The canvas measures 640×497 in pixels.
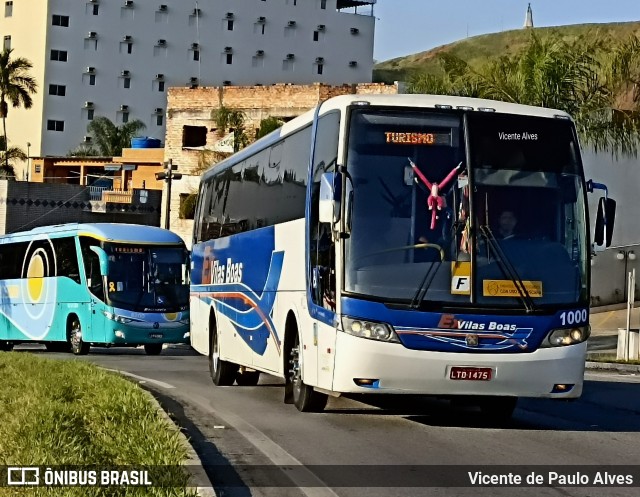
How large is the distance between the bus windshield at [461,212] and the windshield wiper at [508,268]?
1 centimetres

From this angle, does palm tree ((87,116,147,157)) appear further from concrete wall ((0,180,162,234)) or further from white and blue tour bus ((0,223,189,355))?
white and blue tour bus ((0,223,189,355))

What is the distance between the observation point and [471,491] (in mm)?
9891

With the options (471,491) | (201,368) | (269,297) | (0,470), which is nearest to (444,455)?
(471,491)

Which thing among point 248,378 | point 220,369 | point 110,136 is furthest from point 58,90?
point 220,369

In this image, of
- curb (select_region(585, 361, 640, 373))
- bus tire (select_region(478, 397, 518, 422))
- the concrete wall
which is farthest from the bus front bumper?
the concrete wall

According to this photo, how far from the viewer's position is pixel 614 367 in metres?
25.9

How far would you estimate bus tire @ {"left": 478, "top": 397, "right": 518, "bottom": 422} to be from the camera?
607 inches

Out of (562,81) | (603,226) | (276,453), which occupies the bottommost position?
(276,453)

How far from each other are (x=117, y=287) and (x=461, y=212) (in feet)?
70.1

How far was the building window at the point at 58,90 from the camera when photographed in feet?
395

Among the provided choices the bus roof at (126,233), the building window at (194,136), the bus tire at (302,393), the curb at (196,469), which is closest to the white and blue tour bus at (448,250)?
the bus tire at (302,393)

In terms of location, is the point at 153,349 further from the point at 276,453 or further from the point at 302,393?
the point at 276,453

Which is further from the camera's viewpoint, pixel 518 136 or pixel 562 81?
pixel 562 81

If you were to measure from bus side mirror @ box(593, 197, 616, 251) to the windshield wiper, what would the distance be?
109cm
